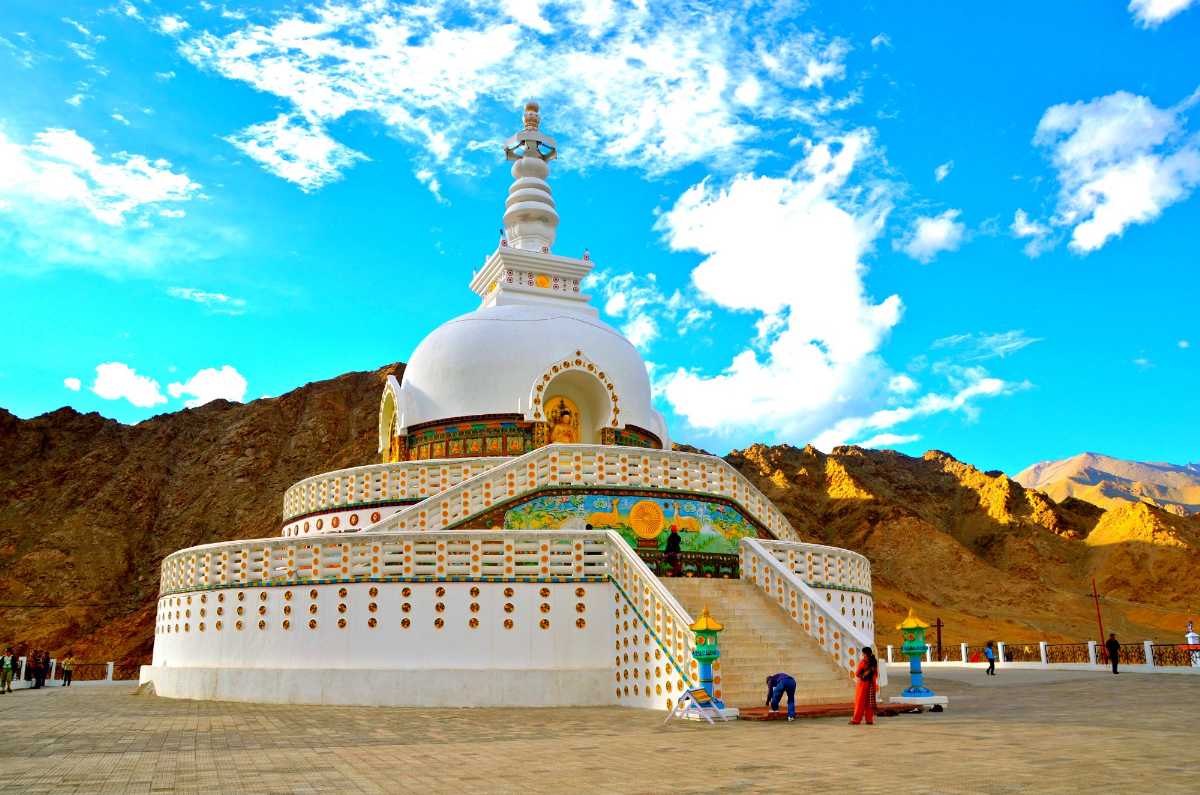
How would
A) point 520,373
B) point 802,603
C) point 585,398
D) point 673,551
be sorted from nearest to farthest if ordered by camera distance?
point 802,603, point 673,551, point 520,373, point 585,398

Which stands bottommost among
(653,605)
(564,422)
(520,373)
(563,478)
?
(653,605)

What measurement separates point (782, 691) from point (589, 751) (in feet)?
11.9

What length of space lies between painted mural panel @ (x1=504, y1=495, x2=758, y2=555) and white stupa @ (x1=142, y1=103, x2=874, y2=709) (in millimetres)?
31

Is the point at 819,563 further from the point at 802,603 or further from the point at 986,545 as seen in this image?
the point at 986,545

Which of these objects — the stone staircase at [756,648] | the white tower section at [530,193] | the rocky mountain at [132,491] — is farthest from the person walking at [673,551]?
the rocky mountain at [132,491]

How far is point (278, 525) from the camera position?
198 ft

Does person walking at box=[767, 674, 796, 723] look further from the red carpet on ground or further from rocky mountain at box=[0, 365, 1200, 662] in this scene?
rocky mountain at box=[0, 365, 1200, 662]

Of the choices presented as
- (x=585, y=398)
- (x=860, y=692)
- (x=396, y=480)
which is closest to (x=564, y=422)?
(x=585, y=398)

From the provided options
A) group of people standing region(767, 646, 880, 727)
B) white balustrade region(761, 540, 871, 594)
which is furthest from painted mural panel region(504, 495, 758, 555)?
group of people standing region(767, 646, 880, 727)

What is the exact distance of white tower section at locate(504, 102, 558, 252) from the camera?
29.8 meters

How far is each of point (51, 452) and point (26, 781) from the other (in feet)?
231

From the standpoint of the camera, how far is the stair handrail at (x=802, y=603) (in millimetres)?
14805

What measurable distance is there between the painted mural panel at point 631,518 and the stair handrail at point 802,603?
0.91 metres

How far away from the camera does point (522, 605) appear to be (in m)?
15.5
